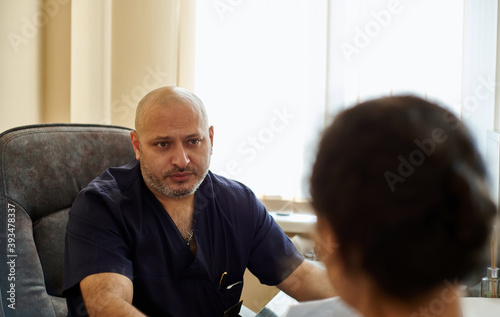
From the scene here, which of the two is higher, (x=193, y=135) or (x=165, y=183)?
(x=193, y=135)

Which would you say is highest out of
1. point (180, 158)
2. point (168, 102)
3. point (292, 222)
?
point (168, 102)

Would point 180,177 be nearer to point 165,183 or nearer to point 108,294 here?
point 165,183

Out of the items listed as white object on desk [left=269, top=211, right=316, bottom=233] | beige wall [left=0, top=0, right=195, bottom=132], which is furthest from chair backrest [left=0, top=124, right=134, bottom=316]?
white object on desk [left=269, top=211, right=316, bottom=233]

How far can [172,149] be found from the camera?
4.60 feet

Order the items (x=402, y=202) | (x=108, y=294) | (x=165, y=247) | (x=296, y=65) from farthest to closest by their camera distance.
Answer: (x=296, y=65)
(x=165, y=247)
(x=108, y=294)
(x=402, y=202)

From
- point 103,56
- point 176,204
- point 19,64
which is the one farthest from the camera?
point 103,56

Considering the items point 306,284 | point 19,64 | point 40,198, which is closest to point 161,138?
point 40,198

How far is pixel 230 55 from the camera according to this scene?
2.25 meters

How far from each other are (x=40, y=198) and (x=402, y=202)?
4.03ft

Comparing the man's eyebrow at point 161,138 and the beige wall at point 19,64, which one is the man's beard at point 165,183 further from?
the beige wall at point 19,64

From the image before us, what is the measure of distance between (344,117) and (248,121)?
5.78ft

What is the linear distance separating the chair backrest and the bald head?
20 cm

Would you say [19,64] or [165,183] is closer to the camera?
[165,183]

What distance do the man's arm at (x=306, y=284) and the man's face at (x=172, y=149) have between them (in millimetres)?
→ 422
